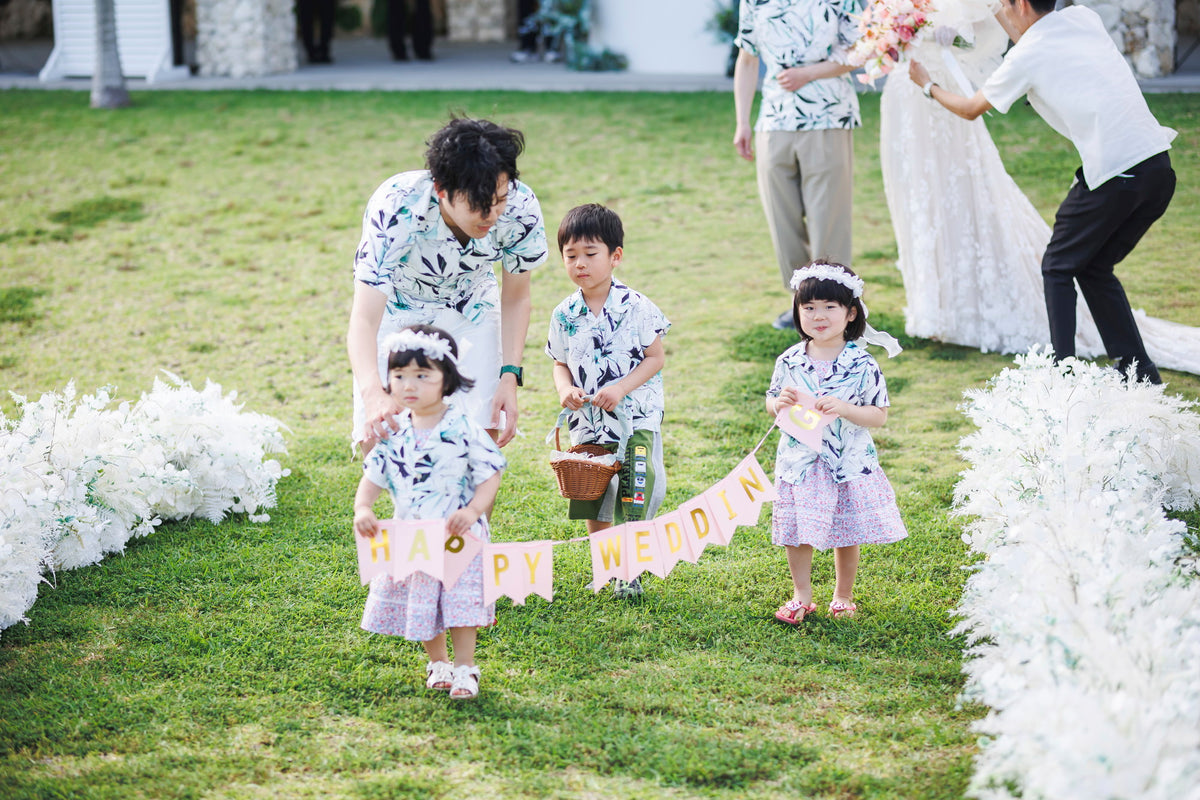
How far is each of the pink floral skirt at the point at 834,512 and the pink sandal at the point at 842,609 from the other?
0.73 ft

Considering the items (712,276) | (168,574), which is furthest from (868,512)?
(712,276)

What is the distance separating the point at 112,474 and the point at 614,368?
2.03 meters

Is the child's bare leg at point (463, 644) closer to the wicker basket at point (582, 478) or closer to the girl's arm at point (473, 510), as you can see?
the girl's arm at point (473, 510)

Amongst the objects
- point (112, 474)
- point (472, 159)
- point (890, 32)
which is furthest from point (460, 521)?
point (890, 32)

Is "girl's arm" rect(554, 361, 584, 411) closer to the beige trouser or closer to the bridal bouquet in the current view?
the bridal bouquet

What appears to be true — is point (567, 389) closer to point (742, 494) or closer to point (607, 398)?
point (607, 398)

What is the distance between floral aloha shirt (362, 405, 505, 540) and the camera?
10.3ft

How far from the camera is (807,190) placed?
620 cm

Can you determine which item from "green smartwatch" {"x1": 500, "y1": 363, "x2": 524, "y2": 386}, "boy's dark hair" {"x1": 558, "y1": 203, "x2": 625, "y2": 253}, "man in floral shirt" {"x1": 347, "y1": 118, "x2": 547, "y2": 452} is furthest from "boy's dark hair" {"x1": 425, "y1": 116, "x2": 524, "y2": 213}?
"green smartwatch" {"x1": 500, "y1": 363, "x2": 524, "y2": 386}

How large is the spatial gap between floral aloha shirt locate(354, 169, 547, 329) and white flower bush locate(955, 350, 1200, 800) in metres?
1.68

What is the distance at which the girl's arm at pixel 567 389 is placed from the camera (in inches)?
146

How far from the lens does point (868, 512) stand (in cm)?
358

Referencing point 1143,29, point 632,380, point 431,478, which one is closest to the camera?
point 431,478

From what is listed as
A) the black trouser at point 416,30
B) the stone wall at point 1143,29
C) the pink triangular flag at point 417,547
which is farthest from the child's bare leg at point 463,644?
the black trouser at point 416,30
